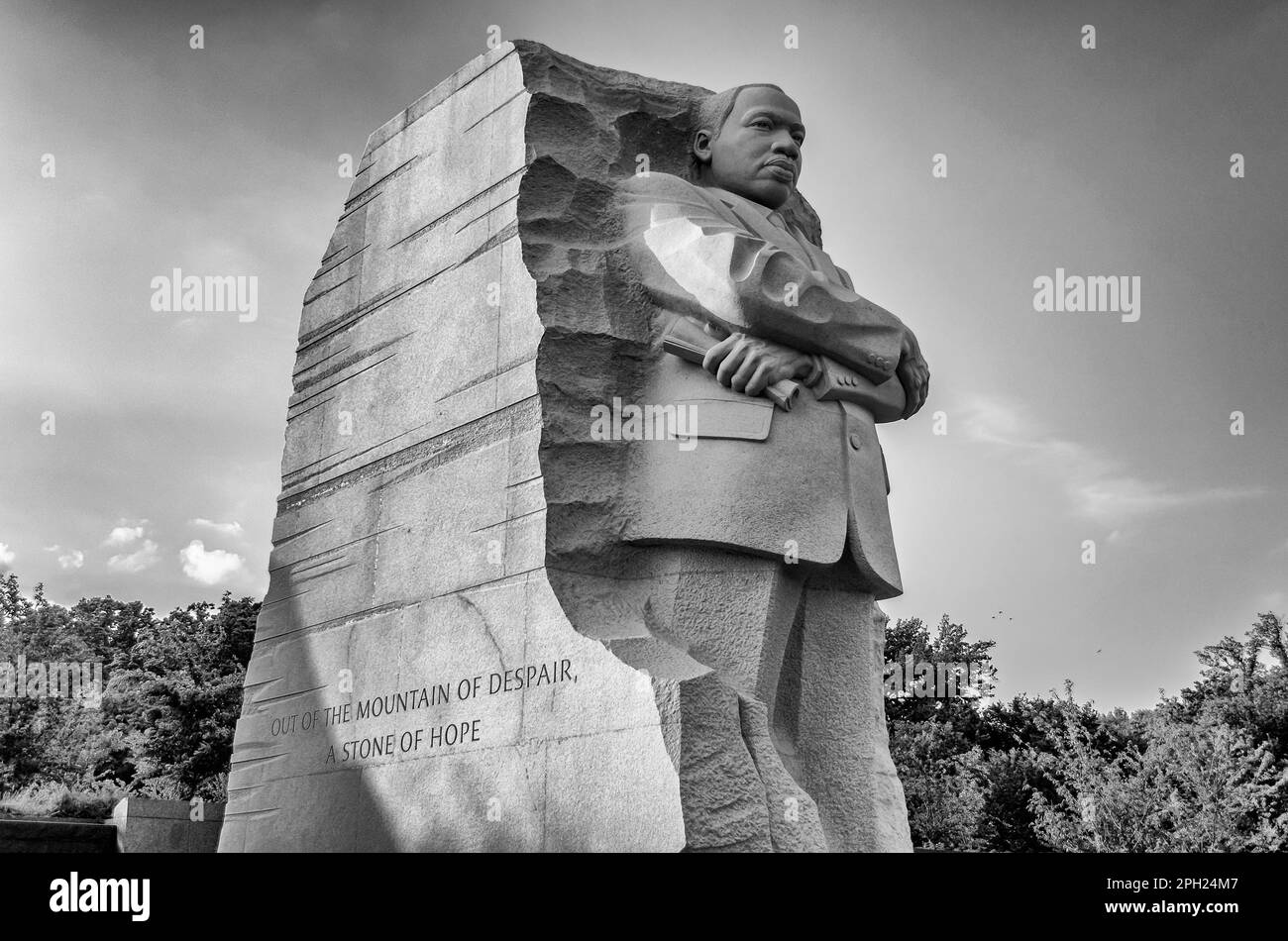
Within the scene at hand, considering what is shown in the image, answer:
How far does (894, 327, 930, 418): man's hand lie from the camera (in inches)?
239

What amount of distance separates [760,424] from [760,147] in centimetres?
163

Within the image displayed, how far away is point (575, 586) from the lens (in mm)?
5391

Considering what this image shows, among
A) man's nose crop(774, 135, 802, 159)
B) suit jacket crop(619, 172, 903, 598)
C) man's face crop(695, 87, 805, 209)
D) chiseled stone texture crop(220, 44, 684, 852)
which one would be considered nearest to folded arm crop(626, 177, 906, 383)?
suit jacket crop(619, 172, 903, 598)

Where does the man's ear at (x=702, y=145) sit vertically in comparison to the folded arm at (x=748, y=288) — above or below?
above

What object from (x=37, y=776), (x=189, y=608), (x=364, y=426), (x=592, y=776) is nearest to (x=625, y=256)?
(x=364, y=426)

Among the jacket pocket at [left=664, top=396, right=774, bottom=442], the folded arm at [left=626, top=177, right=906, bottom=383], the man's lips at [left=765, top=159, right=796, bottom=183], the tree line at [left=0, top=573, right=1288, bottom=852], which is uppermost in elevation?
the man's lips at [left=765, top=159, right=796, bottom=183]

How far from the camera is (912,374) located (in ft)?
20.1

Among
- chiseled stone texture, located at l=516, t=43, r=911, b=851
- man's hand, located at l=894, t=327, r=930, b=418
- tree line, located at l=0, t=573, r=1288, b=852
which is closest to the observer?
chiseled stone texture, located at l=516, t=43, r=911, b=851

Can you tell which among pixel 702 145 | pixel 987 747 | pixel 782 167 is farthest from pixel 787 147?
pixel 987 747

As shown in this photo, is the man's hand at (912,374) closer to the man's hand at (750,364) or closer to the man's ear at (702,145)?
the man's hand at (750,364)

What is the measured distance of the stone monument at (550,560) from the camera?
197 inches

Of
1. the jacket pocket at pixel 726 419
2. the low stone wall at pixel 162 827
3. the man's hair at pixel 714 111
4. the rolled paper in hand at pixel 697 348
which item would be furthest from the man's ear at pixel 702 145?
the low stone wall at pixel 162 827

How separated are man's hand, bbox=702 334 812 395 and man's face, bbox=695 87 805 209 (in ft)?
3.63

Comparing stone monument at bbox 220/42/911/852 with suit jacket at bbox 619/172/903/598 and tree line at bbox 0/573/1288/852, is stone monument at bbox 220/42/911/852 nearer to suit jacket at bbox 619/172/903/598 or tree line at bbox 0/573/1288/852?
suit jacket at bbox 619/172/903/598
